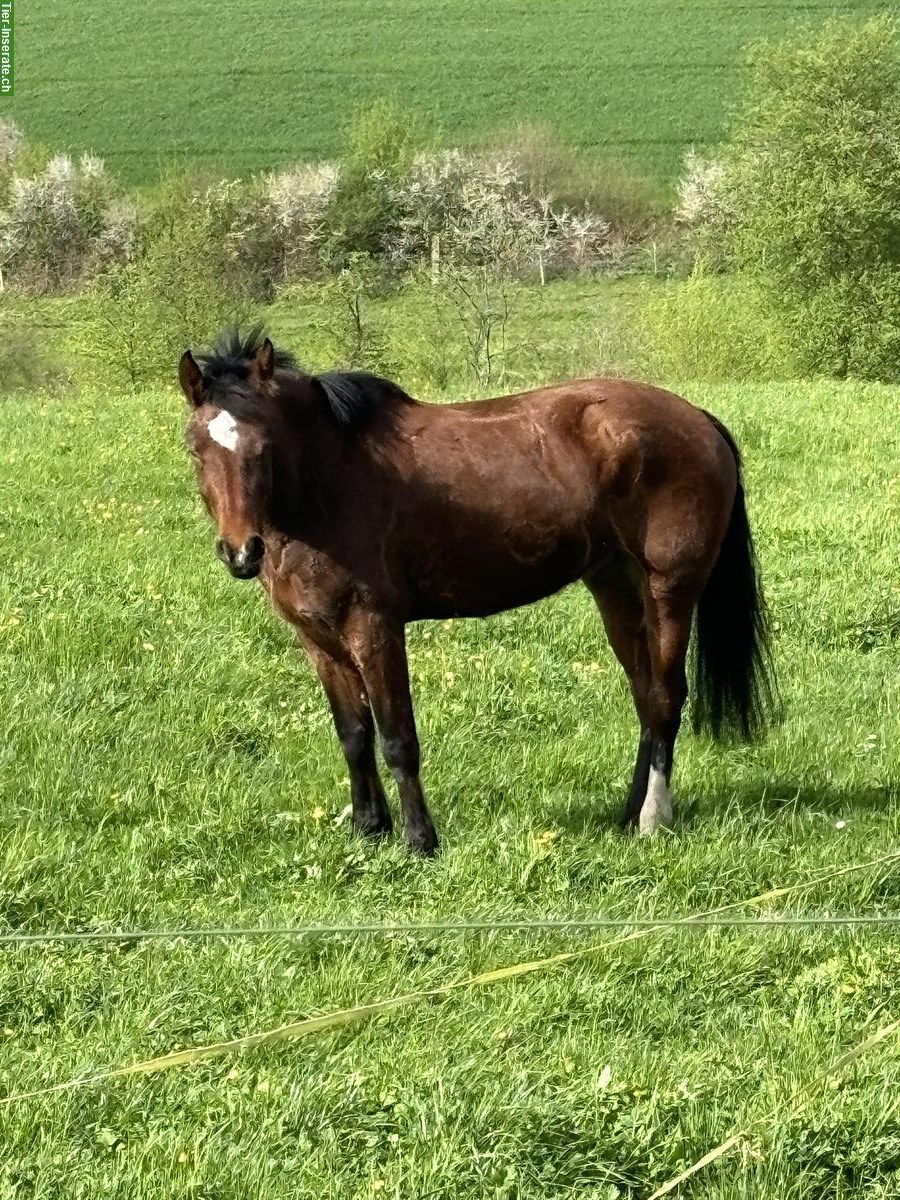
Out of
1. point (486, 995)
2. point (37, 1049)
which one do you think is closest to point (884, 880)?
point (486, 995)

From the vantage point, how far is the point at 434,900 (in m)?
5.39

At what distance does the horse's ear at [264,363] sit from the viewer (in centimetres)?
539

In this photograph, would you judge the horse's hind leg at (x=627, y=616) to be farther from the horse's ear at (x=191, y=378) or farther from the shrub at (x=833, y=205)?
the shrub at (x=833, y=205)

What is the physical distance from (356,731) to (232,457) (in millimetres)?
1522

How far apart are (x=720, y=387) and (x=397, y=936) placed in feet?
52.4

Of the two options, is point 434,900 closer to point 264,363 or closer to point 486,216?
point 264,363

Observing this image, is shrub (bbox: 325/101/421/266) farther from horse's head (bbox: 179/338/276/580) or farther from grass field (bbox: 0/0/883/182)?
horse's head (bbox: 179/338/276/580)

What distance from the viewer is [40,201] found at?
57.1m

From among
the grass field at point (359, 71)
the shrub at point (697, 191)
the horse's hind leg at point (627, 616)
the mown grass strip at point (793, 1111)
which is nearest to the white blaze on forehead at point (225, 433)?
the horse's hind leg at point (627, 616)

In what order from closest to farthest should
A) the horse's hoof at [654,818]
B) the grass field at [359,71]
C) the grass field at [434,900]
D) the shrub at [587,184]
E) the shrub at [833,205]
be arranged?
the grass field at [434,900] < the horse's hoof at [654,818] < the shrub at [833,205] < the shrub at [587,184] < the grass field at [359,71]

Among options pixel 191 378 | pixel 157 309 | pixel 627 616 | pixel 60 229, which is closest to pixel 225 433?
pixel 191 378

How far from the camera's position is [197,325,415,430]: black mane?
5.32 m

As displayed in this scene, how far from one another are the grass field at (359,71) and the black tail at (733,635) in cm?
6001

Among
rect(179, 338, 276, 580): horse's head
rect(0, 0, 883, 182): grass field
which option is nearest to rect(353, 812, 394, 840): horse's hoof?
rect(179, 338, 276, 580): horse's head
